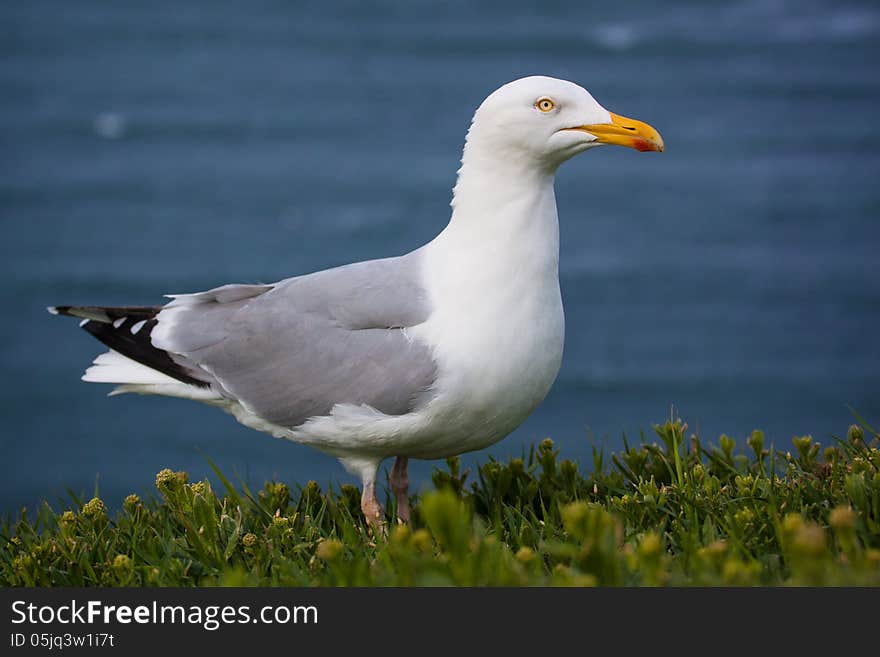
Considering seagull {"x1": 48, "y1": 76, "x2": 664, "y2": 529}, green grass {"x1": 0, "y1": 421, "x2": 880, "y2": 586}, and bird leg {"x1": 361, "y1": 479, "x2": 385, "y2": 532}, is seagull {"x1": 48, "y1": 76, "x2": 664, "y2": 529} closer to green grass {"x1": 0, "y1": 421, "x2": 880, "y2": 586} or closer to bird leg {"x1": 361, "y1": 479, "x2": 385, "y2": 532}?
bird leg {"x1": 361, "y1": 479, "x2": 385, "y2": 532}

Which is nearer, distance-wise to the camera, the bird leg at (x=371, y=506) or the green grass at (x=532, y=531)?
the green grass at (x=532, y=531)

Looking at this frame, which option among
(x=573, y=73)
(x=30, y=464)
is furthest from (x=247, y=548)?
(x=573, y=73)

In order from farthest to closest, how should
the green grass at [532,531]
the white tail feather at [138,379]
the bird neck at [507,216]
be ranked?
the white tail feather at [138,379]
the bird neck at [507,216]
the green grass at [532,531]

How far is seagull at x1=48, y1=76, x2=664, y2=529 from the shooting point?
427 centimetres

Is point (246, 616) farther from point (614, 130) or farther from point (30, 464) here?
point (30, 464)

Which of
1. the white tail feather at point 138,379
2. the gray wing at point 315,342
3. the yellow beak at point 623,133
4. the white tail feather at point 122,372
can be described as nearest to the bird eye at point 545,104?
the yellow beak at point 623,133

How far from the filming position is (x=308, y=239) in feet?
46.3

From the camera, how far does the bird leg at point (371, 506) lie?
14.6ft

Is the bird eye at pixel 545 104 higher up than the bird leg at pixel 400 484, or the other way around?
the bird eye at pixel 545 104

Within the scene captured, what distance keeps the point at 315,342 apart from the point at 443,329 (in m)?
0.56

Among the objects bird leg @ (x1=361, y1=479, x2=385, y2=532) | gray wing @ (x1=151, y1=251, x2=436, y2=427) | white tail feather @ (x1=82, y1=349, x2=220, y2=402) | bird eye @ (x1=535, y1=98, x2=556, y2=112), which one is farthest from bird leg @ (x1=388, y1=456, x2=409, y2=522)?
bird eye @ (x1=535, y1=98, x2=556, y2=112)

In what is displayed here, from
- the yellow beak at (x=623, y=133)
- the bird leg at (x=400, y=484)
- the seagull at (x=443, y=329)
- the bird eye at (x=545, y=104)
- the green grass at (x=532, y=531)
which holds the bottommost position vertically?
the green grass at (x=532, y=531)

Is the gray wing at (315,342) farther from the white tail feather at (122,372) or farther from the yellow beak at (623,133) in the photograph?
the yellow beak at (623,133)

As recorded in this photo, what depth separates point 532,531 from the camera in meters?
4.05
